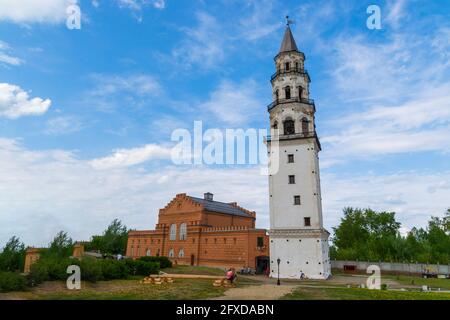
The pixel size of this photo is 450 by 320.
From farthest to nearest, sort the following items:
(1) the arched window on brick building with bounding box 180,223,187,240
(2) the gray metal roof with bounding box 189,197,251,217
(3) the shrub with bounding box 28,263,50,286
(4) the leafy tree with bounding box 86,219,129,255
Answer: (4) the leafy tree with bounding box 86,219,129,255 → (2) the gray metal roof with bounding box 189,197,251,217 → (1) the arched window on brick building with bounding box 180,223,187,240 → (3) the shrub with bounding box 28,263,50,286

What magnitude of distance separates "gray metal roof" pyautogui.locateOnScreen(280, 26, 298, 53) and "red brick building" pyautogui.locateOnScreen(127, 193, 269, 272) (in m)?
24.7

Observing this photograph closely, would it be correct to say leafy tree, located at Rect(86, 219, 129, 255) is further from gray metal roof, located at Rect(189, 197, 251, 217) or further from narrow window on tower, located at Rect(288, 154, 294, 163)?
narrow window on tower, located at Rect(288, 154, 294, 163)

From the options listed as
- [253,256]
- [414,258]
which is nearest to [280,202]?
[253,256]

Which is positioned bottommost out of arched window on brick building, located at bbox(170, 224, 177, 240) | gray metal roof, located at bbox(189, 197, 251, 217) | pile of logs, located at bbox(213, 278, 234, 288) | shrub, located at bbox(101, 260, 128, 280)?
pile of logs, located at bbox(213, 278, 234, 288)

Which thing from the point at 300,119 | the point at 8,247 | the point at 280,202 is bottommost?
the point at 8,247

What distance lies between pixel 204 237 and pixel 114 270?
22.8 metres

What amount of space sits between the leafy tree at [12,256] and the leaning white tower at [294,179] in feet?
80.1

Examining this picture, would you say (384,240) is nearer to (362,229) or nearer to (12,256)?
(362,229)

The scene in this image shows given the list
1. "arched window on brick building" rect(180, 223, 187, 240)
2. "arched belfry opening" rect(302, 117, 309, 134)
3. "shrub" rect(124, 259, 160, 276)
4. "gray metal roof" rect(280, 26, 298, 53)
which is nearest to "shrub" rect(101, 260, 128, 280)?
"shrub" rect(124, 259, 160, 276)

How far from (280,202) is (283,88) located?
48.2 feet

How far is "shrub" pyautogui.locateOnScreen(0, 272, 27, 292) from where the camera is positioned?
17.1m
